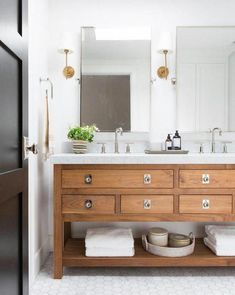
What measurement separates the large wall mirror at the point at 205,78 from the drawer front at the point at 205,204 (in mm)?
774

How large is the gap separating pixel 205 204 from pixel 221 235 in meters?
0.30

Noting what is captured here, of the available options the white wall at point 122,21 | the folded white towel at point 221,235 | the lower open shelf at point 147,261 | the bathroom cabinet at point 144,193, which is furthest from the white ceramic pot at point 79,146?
the folded white towel at point 221,235

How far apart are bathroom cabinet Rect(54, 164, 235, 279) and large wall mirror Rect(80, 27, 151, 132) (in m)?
0.68

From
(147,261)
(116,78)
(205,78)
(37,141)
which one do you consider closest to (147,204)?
(147,261)

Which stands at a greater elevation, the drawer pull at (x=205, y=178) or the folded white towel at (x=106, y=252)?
the drawer pull at (x=205, y=178)

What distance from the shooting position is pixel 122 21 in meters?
2.66

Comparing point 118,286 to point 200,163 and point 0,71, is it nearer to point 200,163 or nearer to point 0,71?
point 200,163

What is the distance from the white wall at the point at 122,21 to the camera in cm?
265

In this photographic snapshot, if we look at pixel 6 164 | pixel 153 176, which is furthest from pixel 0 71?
pixel 153 176

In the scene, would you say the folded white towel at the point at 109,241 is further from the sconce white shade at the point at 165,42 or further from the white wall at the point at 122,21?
the sconce white shade at the point at 165,42

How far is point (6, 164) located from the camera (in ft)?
3.35

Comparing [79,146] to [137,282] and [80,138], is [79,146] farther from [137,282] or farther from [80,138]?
[137,282]

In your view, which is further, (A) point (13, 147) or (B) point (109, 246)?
(B) point (109, 246)

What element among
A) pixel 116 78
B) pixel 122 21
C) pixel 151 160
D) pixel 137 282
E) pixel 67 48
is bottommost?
pixel 137 282
